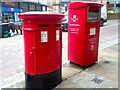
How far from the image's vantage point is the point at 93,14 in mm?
4660

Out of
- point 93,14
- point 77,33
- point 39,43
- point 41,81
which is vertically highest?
point 93,14

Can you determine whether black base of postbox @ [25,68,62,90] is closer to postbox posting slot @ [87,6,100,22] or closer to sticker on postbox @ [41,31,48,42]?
sticker on postbox @ [41,31,48,42]

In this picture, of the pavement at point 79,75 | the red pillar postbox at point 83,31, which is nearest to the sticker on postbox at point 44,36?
the pavement at point 79,75

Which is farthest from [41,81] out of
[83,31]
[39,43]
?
[83,31]

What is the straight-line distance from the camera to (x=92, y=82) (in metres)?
3.94

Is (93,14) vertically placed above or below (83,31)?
above

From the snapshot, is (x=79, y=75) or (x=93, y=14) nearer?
A: (x=79, y=75)

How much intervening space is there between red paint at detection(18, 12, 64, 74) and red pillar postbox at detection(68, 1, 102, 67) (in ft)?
3.37

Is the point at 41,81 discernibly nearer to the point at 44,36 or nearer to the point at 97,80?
the point at 44,36

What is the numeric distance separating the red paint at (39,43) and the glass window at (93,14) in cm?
120

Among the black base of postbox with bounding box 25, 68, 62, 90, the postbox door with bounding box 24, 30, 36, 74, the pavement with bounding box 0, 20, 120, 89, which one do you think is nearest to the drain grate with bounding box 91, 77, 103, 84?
the pavement with bounding box 0, 20, 120, 89

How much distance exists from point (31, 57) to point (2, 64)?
2.47m

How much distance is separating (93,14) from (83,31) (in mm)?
554

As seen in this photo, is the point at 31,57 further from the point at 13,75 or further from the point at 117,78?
the point at 117,78
